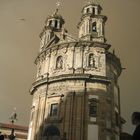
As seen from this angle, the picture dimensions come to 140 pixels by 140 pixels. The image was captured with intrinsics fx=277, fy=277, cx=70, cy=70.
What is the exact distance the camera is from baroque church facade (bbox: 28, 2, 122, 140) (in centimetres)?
2706

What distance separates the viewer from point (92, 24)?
109 feet

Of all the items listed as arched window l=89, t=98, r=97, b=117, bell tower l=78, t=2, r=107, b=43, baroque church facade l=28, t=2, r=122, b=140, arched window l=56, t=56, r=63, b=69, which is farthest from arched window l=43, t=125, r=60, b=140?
bell tower l=78, t=2, r=107, b=43

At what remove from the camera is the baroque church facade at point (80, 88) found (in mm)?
27061

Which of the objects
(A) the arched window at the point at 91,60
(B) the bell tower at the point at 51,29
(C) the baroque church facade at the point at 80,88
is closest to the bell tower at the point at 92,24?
(C) the baroque church facade at the point at 80,88

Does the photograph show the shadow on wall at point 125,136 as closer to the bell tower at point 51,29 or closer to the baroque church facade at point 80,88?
the baroque church facade at point 80,88

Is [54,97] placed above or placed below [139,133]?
above

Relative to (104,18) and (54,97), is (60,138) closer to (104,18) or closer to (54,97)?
(54,97)

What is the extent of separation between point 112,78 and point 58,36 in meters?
9.21

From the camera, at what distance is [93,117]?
27.2 meters

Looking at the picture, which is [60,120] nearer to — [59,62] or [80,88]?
[80,88]

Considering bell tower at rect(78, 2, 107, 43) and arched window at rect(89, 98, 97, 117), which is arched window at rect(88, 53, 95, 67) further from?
arched window at rect(89, 98, 97, 117)

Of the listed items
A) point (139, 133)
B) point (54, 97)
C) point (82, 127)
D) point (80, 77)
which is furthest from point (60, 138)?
point (139, 133)

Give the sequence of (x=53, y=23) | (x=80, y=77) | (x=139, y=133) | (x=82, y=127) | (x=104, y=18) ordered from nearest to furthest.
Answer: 1. (x=139, y=133)
2. (x=82, y=127)
3. (x=80, y=77)
4. (x=104, y=18)
5. (x=53, y=23)

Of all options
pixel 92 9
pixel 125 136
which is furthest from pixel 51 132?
pixel 92 9
